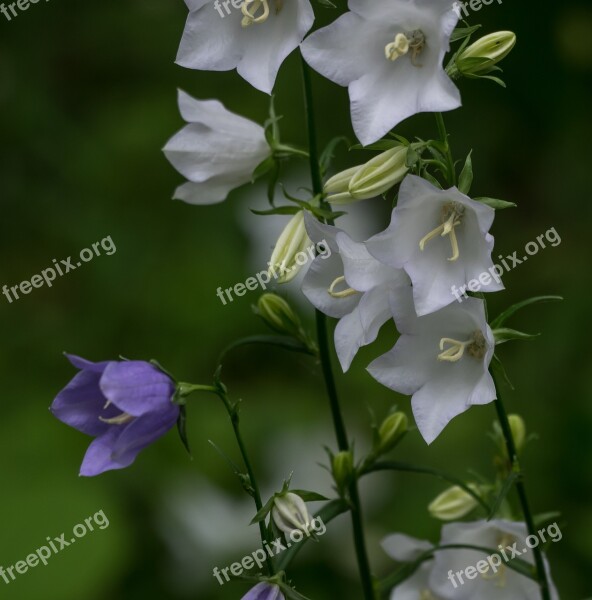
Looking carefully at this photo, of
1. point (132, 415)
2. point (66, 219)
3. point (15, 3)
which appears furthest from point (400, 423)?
point (15, 3)

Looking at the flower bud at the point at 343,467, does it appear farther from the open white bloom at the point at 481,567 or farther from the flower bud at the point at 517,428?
the flower bud at the point at 517,428

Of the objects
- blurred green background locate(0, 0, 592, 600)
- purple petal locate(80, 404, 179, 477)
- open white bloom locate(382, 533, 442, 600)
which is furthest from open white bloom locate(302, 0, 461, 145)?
blurred green background locate(0, 0, 592, 600)

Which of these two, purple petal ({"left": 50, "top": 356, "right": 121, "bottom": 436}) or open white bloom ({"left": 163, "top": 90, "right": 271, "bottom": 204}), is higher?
open white bloom ({"left": 163, "top": 90, "right": 271, "bottom": 204})

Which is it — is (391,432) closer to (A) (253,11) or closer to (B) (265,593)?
(B) (265,593)

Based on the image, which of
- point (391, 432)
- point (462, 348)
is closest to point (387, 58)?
point (462, 348)

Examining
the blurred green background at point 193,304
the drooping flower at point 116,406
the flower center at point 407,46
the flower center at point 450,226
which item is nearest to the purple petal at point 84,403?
the drooping flower at point 116,406

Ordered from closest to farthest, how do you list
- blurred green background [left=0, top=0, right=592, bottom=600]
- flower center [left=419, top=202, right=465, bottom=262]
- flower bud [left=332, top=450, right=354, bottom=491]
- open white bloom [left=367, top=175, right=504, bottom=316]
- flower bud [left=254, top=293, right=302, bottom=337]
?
1. open white bloom [left=367, top=175, right=504, bottom=316]
2. flower center [left=419, top=202, right=465, bottom=262]
3. flower bud [left=332, top=450, right=354, bottom=491]
4. flower bud [left=254, top=293, right=302, bottom=337]
5. blurred green background [left=0, top=0, right=592, bottom=600]

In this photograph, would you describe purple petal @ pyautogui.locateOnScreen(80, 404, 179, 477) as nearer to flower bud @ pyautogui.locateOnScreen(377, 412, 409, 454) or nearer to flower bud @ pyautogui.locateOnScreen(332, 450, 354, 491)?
flower bud @ pyautogui.locateOnScreen(332, 450, 354, 491)
